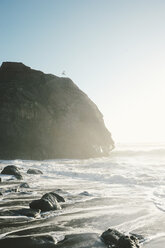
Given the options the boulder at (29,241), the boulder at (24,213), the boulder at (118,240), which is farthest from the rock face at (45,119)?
the boulder at (118,240)

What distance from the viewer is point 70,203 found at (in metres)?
7.03

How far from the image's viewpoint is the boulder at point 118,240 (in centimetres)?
352

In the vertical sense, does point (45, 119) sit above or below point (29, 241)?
above

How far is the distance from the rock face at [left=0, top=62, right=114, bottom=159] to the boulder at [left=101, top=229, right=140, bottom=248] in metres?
29.1

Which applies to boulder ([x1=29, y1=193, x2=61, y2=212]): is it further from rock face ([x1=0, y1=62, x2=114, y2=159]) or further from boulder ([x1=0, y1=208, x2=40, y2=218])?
rock face ([x1=0, y1=62, x2=114, y2=159])

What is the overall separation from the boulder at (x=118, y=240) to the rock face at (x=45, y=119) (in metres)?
29.1

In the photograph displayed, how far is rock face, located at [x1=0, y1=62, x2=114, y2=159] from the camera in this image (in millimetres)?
34844

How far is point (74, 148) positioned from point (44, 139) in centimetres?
598

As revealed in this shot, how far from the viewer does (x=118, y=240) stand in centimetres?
361

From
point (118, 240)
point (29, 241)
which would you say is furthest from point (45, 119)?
point (118, 240)

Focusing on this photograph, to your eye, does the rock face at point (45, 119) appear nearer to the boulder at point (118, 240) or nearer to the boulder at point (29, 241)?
the boulder at point (29, 241)

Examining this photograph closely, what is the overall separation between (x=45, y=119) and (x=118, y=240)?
115 ft

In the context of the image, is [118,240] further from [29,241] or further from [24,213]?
[24,213]

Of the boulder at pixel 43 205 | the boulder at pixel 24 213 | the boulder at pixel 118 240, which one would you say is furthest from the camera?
the boulder at pixel 43 205
